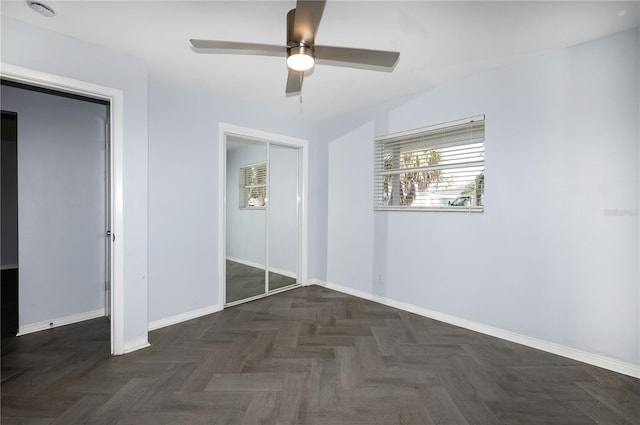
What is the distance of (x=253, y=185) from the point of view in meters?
4.18

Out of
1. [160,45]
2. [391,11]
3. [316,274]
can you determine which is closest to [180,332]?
[316,274]

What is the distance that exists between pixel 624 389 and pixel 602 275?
0.78m

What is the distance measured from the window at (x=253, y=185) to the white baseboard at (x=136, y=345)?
1965mm

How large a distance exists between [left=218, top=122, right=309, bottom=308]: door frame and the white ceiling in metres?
0.81

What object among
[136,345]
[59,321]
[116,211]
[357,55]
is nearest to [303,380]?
[136,345]

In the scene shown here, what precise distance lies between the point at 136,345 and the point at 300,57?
2.66m

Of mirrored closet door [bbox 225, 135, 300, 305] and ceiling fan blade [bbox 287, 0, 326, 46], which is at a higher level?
ceiling fan blade [bbox 287, 0, 326, 46]

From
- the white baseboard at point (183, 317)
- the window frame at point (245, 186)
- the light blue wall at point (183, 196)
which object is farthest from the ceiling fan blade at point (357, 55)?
the white baseboard at point (183, 317)

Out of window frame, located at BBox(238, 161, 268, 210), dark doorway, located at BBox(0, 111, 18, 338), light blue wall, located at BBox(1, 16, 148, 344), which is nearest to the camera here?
light blue wall, located at BBox(1, 16, 148, 344)

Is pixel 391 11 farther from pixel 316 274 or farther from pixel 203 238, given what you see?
pixel 316 274

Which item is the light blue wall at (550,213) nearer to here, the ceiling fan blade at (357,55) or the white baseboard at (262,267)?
the ceiling fan blade at (357,55)

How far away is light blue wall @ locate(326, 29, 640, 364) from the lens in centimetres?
223

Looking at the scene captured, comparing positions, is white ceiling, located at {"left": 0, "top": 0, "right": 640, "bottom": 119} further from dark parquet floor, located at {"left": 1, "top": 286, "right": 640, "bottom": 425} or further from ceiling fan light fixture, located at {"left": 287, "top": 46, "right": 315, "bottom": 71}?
dark parquet floor, located at {"left": 1, "top": 286, "right": 640, "bottom": 425}

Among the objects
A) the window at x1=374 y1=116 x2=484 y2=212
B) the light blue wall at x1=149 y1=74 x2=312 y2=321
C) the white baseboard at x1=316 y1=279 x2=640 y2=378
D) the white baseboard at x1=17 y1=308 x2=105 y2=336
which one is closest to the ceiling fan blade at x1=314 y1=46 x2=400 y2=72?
the window at x1=374 y1=116 x2=484 y2=212
